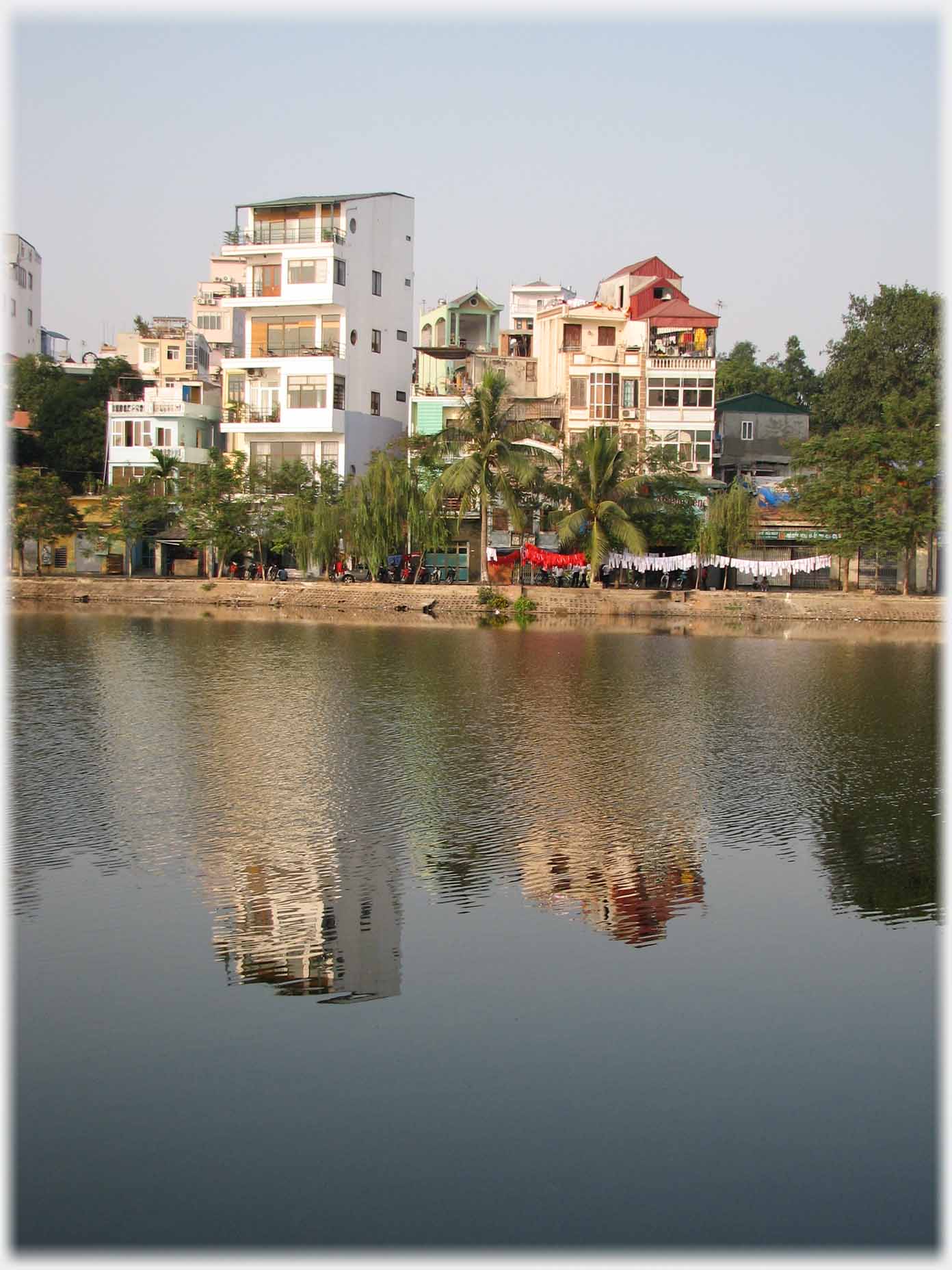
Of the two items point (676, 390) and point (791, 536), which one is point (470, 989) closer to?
point (791, 536)

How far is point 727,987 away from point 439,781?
768cm

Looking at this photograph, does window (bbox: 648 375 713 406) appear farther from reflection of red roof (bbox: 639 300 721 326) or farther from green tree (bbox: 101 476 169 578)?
green tree (bbox: 101 476 169 578)

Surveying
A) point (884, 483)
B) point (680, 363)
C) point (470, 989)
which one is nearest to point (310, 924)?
point (470, 989)

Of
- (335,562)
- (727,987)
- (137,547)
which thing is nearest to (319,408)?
(335,562)

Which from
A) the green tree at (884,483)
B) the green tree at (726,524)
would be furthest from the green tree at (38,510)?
the green tree at (884,483)

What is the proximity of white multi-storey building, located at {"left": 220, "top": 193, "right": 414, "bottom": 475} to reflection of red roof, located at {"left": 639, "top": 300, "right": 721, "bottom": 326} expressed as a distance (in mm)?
12979

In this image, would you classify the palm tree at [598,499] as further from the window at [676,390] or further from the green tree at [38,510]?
the green tree at [38,510]

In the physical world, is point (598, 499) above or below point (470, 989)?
above

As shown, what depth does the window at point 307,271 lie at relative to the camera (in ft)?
189

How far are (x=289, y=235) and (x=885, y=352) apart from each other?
29.8 metres

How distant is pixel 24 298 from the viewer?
7831 cm

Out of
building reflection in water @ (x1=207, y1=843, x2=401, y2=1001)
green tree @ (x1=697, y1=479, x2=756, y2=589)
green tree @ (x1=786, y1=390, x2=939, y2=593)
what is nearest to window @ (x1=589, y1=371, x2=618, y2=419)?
green tree @ (x1=697, y1=479, x2=756, y2=589)

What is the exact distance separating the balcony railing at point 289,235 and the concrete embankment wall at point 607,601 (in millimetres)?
16436

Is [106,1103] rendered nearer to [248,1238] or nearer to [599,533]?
[248,1238]
